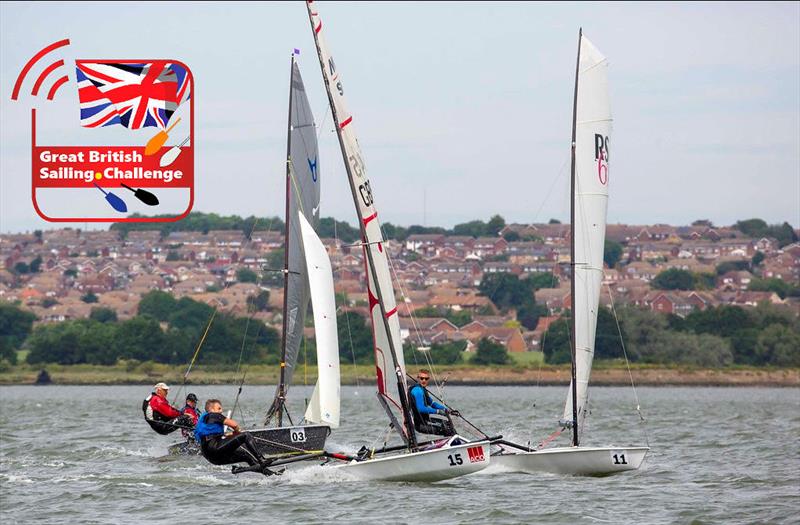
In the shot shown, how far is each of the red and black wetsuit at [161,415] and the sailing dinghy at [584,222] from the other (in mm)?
6490

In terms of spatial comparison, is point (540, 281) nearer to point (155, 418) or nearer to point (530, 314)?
point (530, 314)

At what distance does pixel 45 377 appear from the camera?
9062 cm

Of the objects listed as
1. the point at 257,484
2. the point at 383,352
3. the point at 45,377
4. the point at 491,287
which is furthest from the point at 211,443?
the point at 491,287

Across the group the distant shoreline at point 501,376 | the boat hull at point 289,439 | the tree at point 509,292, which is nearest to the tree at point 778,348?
the distant shoreline at point 501,376

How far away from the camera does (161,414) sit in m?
28.2

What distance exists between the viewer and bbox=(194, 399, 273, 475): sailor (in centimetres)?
2330

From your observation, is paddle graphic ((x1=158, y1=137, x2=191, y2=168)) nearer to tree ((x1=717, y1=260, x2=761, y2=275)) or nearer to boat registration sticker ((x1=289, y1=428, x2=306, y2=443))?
boat registration sticker ((x1=289, y1=428, x2=306, y2=443))

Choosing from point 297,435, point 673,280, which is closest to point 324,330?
point 297,435

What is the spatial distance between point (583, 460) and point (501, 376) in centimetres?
6753

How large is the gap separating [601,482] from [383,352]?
3976 mm

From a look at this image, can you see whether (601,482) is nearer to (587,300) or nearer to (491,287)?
(587,300)

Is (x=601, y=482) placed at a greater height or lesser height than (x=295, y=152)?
lesser

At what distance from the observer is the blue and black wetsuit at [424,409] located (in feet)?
80.3

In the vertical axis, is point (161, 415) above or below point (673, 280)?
below
